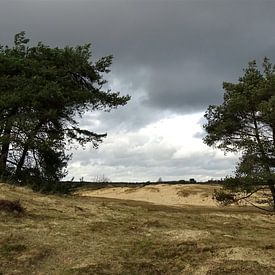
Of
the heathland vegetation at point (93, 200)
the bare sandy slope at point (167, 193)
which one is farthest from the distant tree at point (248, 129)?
the bare sandy slope at point (167, 193)

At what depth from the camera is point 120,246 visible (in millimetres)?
12336

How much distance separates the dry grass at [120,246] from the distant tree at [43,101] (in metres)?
9.15

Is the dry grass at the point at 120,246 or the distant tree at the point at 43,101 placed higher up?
the distant tree at the point at 43,101

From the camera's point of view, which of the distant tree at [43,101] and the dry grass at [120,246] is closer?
the dry grass at [120,246]

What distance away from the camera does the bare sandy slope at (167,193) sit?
52719 millimetres

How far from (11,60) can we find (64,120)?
484cm

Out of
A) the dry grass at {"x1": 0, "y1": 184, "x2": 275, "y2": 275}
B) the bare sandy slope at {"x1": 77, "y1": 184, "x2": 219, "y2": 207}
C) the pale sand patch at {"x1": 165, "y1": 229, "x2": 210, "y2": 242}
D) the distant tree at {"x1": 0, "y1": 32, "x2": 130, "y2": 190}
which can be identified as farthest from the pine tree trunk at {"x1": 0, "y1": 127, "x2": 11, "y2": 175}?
the bare sandy slope at {"x1": 77, "y1": 184, "x2": 219, "y2": 207}

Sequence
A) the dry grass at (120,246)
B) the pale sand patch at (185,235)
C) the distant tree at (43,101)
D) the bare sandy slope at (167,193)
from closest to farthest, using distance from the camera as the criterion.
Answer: the dry grass at (120,246) → the pale sand patch at (185,235) → the distant tree at (43,101) → the bare sandy slope at (167,193)

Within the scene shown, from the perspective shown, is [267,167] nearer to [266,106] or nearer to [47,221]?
[266,106]

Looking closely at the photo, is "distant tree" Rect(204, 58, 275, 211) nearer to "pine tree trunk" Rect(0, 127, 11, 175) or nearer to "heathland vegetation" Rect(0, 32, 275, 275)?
"heathland vegetation" Rect(0, 32, 275, 275)

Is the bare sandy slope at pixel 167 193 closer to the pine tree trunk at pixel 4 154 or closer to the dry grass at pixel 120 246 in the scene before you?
the pine tree trunk at pixel 4 154

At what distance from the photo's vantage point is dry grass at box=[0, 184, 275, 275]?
1032cm

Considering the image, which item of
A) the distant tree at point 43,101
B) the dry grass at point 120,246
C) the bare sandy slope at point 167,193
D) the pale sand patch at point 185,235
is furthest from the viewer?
the bare sandy slope at point 167,193

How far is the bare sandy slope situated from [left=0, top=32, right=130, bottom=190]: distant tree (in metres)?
24.2
